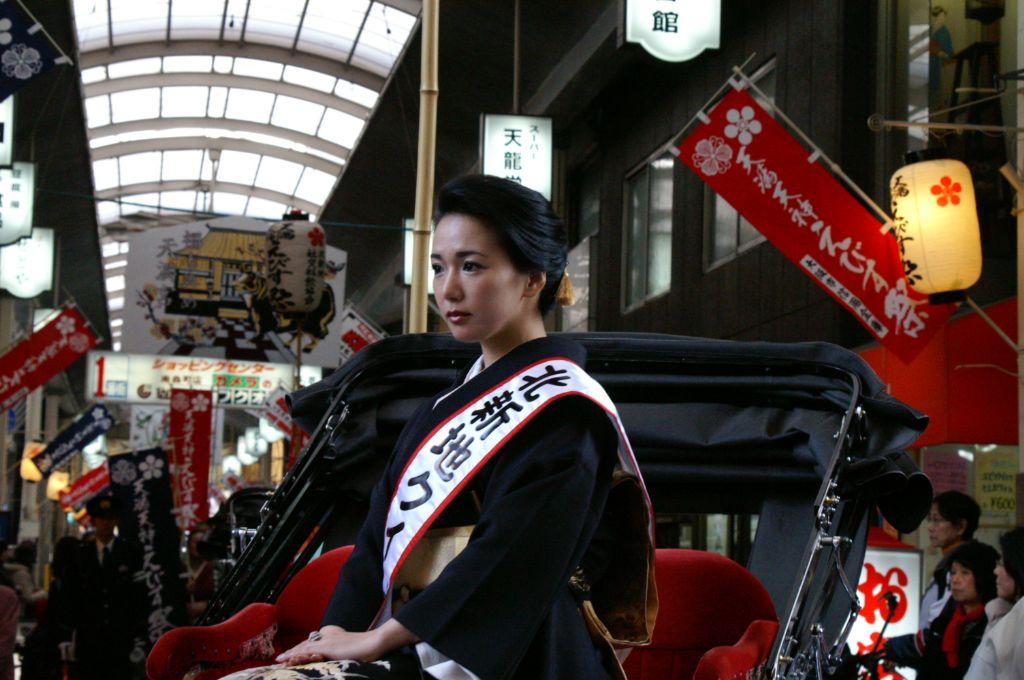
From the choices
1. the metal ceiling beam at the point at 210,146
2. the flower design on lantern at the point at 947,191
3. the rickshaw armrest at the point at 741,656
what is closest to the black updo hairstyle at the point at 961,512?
the flower design on lantern at the point at 947,191

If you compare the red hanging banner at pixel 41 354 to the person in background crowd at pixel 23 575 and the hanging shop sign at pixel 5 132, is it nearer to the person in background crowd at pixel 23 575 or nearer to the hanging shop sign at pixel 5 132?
the person in background crowd at pixel 23 575

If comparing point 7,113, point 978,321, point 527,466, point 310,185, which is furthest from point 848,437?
point 310,185

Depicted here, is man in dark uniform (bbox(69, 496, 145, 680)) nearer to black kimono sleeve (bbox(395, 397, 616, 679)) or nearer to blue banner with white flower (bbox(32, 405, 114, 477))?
black kimono sleeve (bbox(395, 397, 616, 679))

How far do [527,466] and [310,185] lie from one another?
82.2ft

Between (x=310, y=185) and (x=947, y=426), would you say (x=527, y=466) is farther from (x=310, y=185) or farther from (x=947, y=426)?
(x=310, y=185)

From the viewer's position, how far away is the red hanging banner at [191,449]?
50.4 ft

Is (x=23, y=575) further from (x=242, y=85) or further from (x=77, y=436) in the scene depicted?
(x=242, y=85)

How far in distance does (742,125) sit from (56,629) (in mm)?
6021

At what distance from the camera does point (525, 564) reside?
192 centimetres

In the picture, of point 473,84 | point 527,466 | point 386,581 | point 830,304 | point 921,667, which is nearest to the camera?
point 527,466

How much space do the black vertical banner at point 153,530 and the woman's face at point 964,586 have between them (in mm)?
5591

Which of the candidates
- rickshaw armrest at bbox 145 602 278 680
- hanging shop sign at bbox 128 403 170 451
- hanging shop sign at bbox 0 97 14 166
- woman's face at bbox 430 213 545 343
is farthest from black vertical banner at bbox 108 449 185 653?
hanging shop sign at bbox 128 403 170 451

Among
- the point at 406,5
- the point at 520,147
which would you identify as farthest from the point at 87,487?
the point at 520,147

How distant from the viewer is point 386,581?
7.01ft
